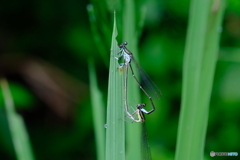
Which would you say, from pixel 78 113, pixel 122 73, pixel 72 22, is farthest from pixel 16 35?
pixel 122 73

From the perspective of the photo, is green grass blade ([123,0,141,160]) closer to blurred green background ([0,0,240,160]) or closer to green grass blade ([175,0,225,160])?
green grass blade ([175,0,225,160])

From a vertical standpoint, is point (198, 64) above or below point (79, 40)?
below

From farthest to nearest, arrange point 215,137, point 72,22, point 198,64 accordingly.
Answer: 1. point 72,22
2. point 215,137
3. point 198,64

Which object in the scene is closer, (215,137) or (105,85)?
(215,137)

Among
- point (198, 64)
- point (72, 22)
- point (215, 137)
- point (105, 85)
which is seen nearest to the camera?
point (198, 64)

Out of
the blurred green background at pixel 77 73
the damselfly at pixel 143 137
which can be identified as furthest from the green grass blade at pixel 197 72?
the blurred green background at pixel 77 73

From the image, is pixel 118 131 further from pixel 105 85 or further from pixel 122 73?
pixel 105 85

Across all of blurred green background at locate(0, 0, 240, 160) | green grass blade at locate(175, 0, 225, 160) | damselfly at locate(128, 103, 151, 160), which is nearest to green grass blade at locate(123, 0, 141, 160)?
damselfly at locate(128, 103, 151, 160)
